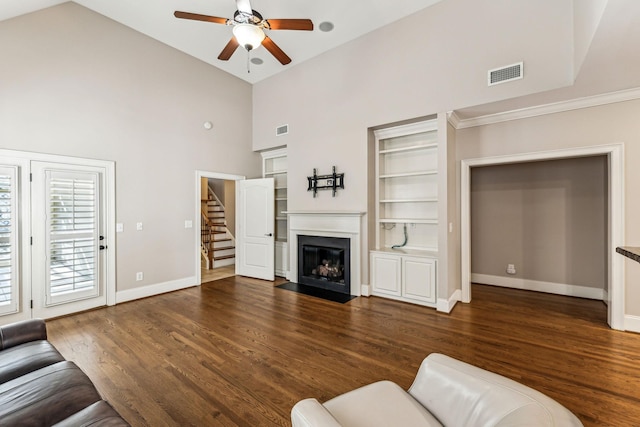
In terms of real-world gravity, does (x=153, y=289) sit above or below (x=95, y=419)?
below

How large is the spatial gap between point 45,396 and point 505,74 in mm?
4938

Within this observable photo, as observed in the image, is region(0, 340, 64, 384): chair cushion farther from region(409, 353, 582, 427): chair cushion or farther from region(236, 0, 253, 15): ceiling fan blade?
region(236, 0, 253, 15): ceiling fan blade

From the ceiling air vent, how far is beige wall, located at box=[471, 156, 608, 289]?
2.07 meters

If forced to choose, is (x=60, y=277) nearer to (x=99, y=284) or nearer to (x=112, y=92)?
(x=99, y=284)

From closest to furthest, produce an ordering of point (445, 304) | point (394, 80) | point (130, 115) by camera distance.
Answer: point (445, 304)
point (394, 80)
point (130, 115)

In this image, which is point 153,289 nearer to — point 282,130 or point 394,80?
point 282,130

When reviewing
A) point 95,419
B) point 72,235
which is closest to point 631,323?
point 95,419

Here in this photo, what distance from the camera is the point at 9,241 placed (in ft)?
11.3

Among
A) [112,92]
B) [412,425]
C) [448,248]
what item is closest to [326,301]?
[448,248]

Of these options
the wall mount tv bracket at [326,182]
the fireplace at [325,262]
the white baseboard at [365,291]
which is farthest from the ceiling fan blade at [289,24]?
the white baseboard at [365,291]

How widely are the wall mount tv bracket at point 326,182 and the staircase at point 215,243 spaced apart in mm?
3234

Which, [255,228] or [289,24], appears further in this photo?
[255,228]

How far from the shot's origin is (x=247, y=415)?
1.97 m

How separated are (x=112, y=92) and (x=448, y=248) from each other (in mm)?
5460
